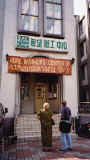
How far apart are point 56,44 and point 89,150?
603 cm

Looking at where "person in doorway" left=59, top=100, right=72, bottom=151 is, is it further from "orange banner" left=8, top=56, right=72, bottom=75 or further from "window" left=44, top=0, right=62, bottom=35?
"window" left=44, top=0, right=62, bottom=35

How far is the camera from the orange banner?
27.0 ft

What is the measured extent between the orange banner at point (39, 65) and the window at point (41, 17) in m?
1.73

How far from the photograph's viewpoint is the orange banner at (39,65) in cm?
824

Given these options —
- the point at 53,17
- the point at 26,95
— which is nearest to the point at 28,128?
the point at 26,95

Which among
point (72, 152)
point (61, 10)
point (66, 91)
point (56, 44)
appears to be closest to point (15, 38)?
point (56, 44)

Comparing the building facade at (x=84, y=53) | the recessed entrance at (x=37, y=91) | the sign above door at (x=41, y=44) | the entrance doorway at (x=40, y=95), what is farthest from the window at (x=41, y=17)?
the building facade at (x=84, y=53)

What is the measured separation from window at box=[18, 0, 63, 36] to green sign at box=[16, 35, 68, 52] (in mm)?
453

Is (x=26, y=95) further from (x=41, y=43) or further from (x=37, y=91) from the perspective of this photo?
(x=41, y=43)

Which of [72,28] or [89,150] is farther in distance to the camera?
[72,28]

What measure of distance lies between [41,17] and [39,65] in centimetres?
320

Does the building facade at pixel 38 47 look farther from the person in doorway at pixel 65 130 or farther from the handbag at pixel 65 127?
the handbag at pixel 65 127

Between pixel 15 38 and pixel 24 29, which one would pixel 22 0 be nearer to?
pixel 24 29

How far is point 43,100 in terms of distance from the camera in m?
10.5
